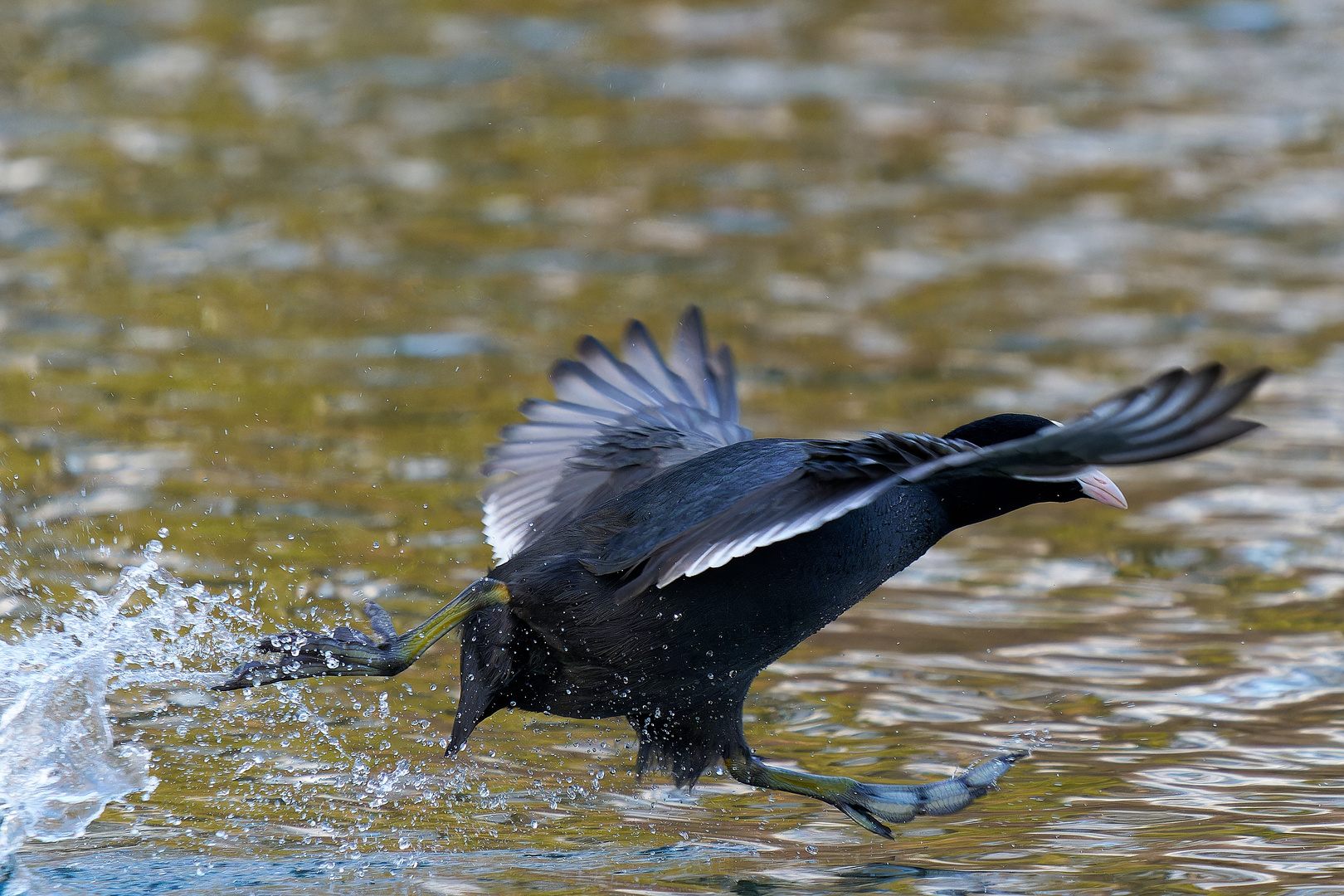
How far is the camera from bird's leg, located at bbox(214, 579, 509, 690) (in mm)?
4641

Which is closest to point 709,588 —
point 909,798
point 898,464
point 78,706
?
point 898,464

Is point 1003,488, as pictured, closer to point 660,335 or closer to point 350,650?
point 350,650

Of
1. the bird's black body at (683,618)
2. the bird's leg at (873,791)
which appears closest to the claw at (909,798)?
the bird's leg at (873,791)

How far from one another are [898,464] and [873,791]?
1.02 m

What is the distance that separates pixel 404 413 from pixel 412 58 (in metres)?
6.53

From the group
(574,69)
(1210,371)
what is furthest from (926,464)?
(574,69)

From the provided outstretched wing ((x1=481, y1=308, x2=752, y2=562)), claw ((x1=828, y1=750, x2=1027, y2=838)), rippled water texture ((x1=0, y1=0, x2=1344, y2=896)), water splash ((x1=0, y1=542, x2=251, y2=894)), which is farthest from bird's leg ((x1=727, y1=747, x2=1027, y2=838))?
water splash ((x1=0, y1=542, x2=251, y2=894))

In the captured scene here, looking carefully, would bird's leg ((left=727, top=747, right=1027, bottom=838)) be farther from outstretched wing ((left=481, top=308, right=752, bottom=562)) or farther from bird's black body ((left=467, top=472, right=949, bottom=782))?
outstretched wing ((left=481, top=308, right=752, bottom=562))

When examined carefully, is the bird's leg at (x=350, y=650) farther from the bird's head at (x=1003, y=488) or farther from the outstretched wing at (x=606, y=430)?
the bird's head at (x=1003, y=488)

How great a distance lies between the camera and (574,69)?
45.1ft

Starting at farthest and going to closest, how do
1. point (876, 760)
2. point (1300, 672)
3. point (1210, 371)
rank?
point (1300, 672)
point (876, 760)
point (1210, 371)

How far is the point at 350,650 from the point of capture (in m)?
4.77

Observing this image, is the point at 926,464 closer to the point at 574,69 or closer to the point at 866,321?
the point at 866,321

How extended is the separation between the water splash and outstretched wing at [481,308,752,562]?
90 cm
